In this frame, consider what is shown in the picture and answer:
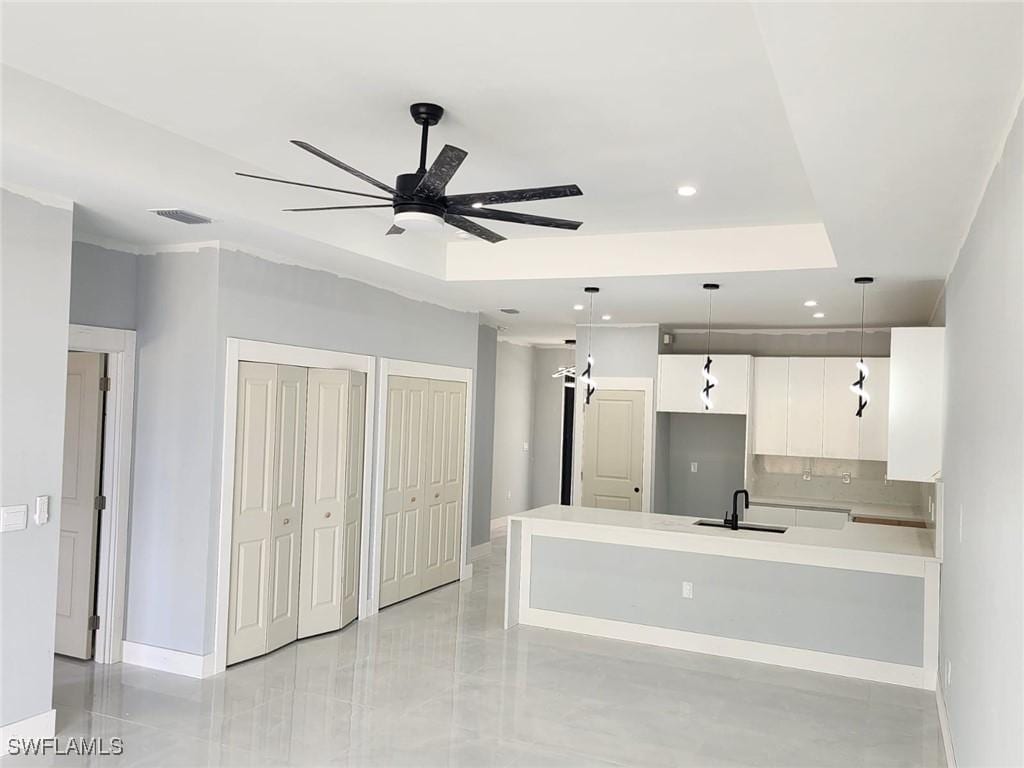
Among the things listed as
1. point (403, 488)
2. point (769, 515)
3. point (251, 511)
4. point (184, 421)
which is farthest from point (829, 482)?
point (184, 421)

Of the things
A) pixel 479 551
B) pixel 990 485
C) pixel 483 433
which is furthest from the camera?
pixel 479 551

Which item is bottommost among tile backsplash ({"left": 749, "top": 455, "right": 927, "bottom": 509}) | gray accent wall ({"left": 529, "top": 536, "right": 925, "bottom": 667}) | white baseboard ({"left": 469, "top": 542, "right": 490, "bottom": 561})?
white baseboard ({"left": 469, "top": 542, "right": 490, "bottom": 561})

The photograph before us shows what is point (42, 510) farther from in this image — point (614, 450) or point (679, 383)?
point (679, 383)

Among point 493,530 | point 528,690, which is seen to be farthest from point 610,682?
point 493,530

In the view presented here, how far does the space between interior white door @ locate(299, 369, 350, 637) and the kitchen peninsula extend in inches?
53.3

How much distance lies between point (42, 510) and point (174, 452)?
1146 millimetres

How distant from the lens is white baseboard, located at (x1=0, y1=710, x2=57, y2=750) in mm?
3683

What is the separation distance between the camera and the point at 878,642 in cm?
509

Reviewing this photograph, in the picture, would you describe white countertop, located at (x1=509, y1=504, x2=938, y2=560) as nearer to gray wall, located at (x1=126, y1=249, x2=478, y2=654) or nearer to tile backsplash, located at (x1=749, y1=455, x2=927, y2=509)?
tile backsplash, located at (x1=749, y1=455, x2=927, y2=509)

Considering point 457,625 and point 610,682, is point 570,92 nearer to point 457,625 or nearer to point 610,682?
point 610,682

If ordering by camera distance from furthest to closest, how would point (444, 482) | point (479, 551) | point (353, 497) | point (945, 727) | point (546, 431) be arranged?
point (546, 431), point (479, 551), point (444, 482), point (353, 497), point (945, 727)

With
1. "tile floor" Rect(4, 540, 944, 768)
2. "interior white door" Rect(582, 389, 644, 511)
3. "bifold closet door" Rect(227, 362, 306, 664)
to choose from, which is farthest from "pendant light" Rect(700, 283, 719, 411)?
"bifold closet door" Rect(227, 362, 306, 664)

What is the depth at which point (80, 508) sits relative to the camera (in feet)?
16.5

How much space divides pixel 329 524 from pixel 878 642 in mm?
3846
